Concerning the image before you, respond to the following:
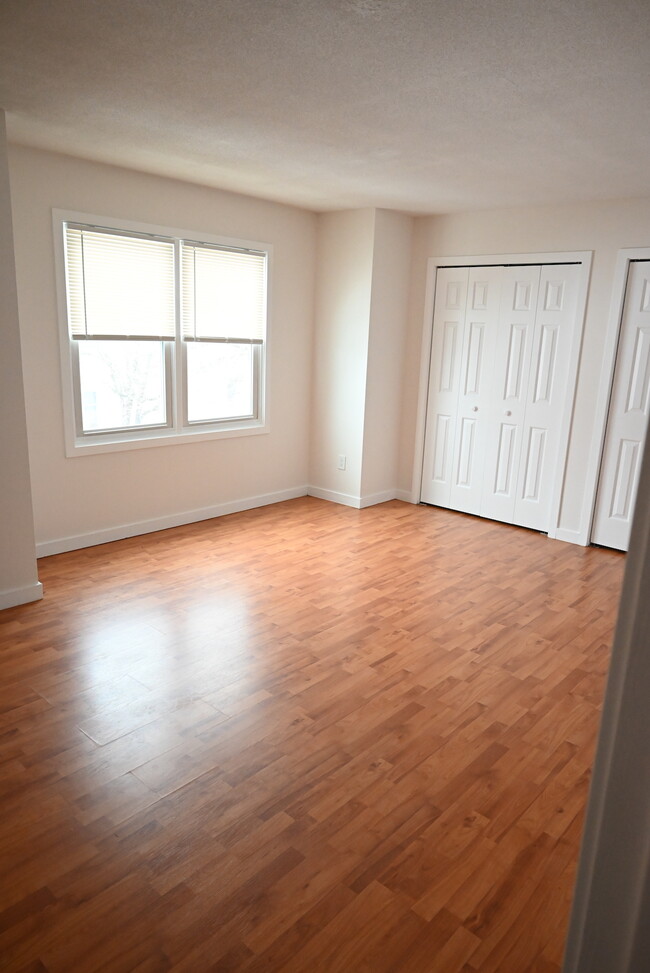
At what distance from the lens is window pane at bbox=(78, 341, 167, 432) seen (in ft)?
14.5

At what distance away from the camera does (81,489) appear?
4.47 metres

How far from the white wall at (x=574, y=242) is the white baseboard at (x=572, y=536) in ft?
0.10

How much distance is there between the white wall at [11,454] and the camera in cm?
321

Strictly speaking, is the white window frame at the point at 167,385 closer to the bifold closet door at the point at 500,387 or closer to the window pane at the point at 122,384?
the window pane at the point at 122,384

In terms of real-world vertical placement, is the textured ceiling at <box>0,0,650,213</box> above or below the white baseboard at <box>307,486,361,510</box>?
above

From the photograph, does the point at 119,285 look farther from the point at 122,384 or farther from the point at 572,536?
the point at 572,536

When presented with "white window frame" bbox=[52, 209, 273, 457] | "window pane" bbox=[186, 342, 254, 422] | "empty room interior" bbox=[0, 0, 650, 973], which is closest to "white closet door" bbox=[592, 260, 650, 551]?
"empty room interior" bbox=[0, 0, 650, 973]

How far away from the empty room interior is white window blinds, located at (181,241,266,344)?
33 mm

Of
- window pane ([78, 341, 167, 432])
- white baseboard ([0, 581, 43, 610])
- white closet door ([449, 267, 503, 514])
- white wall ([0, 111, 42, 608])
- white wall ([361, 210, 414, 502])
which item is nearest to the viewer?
white wall ([0, 111, 42, 608])

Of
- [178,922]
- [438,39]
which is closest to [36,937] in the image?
[178,922]

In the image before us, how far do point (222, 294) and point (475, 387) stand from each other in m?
2.26

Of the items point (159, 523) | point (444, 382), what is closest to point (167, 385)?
point (159, 523)

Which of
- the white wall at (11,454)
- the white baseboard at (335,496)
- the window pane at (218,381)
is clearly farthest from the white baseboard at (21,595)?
the white baseboard at (335,496)

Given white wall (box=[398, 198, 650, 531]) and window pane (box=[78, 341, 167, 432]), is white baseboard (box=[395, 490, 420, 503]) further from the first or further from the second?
window pane (box=[78, 341, 167, 432])
